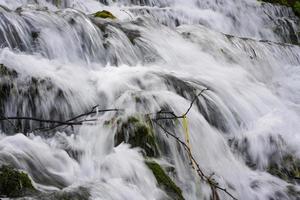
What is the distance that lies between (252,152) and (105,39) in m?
2.42

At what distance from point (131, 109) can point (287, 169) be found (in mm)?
1727

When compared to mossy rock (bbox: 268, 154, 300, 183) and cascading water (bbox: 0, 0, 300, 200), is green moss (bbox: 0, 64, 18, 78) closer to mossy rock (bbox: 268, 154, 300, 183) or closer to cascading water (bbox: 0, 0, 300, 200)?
cascading water (bbox: 0, 0, 300, 200)

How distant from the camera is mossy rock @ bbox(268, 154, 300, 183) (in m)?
4.98

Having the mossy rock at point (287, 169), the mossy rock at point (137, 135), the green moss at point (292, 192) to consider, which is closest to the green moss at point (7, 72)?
the mossy rock at point (137, 135)

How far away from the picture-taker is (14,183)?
10.1ft

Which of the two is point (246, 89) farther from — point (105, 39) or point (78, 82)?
point (78, 82)

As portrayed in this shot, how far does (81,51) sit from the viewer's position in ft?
20.0

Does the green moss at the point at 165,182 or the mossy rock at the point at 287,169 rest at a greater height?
the green moss at the point at 165,182

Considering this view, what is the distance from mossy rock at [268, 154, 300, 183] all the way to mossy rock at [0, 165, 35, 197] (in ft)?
8.89

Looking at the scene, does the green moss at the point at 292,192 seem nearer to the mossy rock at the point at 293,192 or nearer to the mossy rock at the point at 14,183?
the mossy rock at the point at 293,192

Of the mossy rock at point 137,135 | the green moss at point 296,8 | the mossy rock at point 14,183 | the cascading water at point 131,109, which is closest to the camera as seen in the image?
the mossy rock at point 14,183

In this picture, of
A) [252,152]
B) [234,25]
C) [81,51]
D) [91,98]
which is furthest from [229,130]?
[234,25]

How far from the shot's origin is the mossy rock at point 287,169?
4984mm

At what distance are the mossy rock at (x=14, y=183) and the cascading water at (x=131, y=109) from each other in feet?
0.22
